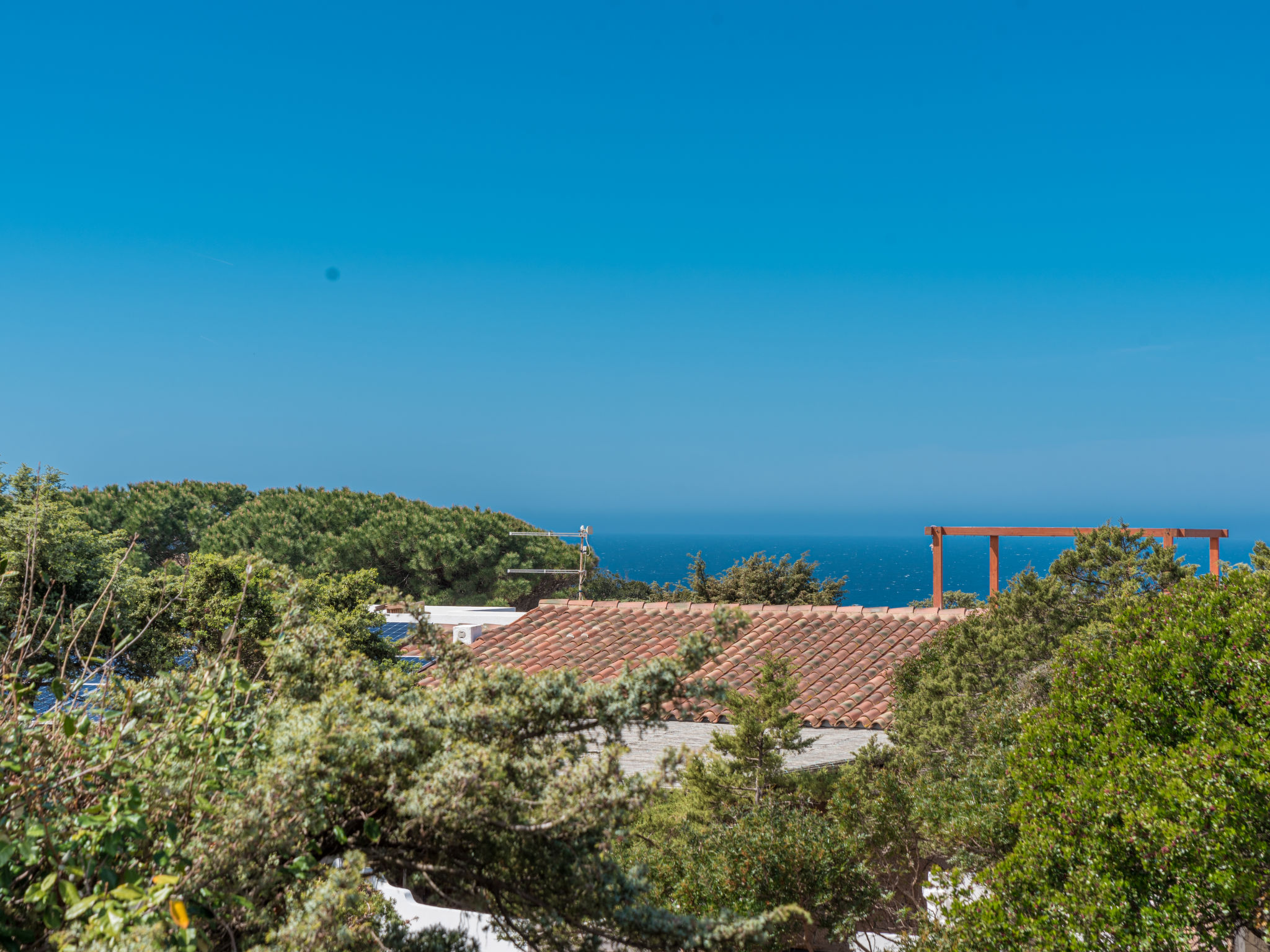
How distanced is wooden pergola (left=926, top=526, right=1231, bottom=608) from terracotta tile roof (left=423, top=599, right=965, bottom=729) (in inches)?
33.0

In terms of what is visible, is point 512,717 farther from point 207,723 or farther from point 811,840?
point 811,840

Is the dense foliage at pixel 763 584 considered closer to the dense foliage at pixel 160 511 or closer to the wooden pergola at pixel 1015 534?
the wooden pergola at pixel 1015 534

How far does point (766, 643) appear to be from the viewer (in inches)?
489

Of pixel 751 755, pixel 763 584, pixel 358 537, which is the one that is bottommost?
pixel 763 584

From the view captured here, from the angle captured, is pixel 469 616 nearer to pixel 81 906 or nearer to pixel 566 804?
pixel 566 804

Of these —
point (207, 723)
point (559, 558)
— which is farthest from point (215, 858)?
point (559, 558)

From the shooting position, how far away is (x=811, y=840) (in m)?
5.88

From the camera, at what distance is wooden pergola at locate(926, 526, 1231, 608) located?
9539mm

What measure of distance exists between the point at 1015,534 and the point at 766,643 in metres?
3.70

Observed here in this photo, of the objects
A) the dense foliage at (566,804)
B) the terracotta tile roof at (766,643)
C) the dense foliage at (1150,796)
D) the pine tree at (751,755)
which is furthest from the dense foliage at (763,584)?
the dense foliage at (1150,796)

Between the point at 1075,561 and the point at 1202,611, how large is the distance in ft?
11.3

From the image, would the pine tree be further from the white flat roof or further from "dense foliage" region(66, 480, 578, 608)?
"dense foliage" region(66, 480, 578, 608)

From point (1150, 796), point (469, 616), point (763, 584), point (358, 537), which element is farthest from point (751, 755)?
point (358, 537)

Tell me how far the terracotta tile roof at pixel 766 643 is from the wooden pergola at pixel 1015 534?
0.84m
